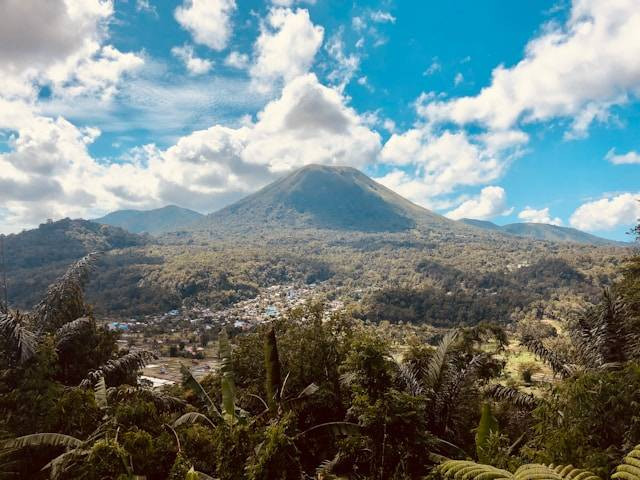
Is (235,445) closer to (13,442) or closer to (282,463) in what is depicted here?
(282,463)

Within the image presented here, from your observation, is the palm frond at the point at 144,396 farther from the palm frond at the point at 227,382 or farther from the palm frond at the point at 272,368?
the palm frond at the point at 272,368

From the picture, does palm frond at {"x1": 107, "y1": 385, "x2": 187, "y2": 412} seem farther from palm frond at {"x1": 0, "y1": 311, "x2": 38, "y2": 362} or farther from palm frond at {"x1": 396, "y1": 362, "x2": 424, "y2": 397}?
palm frond at {"x1": 396, "y1": 362, "x2": 424, "y2": 397}

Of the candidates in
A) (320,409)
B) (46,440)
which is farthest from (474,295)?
(46,440)

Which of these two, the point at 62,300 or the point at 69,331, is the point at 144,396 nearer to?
the point at 69,331

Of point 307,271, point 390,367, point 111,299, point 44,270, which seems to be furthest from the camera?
point 307,271

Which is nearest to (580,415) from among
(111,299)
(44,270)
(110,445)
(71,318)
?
(110,445)

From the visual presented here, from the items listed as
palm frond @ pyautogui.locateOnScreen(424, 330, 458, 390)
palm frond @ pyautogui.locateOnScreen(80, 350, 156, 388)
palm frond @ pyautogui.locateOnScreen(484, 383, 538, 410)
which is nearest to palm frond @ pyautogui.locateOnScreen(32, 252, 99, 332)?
palm frond @ pyautogui.locateOnScreen(80, 350, 156, 388)
